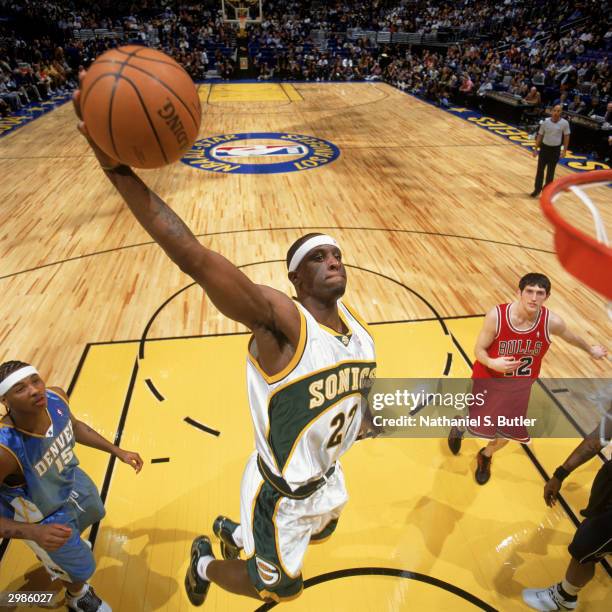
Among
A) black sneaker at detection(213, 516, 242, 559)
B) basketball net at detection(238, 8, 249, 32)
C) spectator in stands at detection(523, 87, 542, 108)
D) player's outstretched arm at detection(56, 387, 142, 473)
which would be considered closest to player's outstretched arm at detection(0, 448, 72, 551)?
player's outstretched arm at detection(56, 387, 142, 473)

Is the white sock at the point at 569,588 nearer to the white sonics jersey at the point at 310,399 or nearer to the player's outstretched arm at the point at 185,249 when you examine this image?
the white sonics jersey at the point at 310,399

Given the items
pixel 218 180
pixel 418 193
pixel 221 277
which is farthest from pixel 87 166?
pixel 221 277

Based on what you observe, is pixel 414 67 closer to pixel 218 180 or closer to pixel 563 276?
pixel 218 180

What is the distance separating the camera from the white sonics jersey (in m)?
1.85

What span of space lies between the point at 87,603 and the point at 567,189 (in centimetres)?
307

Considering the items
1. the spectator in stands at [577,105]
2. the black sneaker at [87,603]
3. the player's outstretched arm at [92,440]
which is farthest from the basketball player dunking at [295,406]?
the spectator in stands at [577,105]

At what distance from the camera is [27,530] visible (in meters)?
2.10

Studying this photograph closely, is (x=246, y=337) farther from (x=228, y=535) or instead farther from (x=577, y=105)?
(x=577, y=105)

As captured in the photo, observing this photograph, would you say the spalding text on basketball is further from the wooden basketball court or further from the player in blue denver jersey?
the wooden basketball court

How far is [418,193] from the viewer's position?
8.73m

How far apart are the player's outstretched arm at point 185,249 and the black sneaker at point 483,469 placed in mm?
2415

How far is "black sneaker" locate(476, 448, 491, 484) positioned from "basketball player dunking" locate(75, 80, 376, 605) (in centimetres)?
146

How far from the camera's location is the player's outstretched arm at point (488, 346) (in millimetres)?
2830

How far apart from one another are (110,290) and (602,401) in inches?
204
